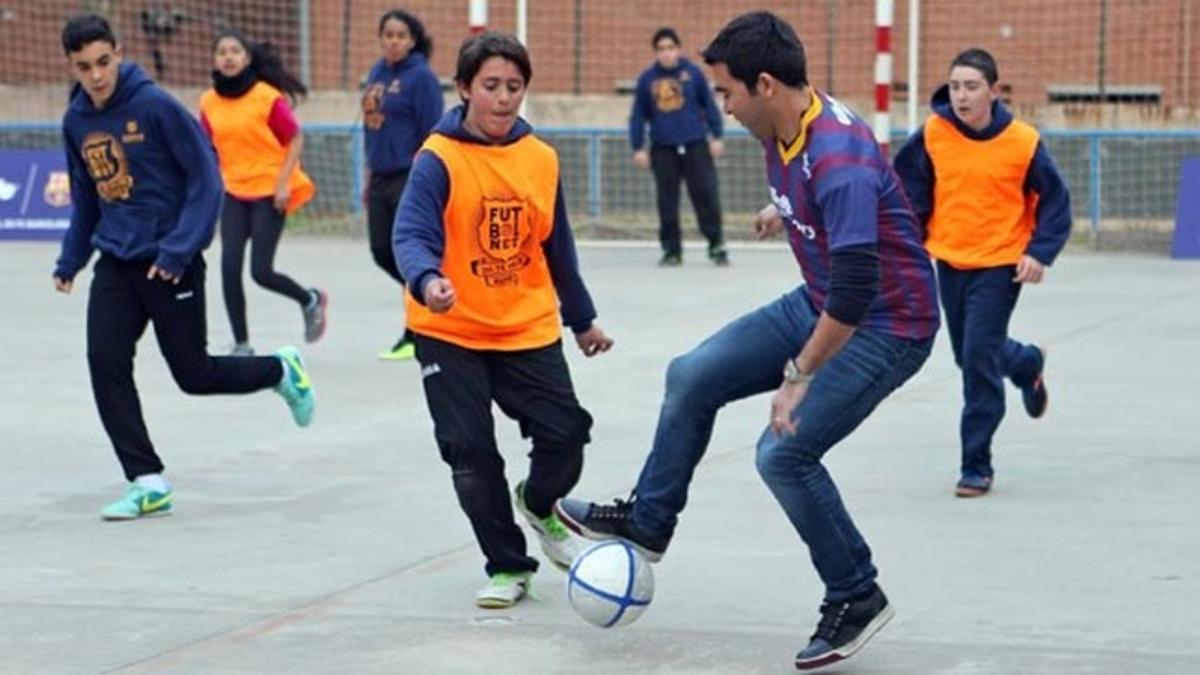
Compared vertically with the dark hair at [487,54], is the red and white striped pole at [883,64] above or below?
below

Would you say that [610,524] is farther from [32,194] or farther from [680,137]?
[32,194]

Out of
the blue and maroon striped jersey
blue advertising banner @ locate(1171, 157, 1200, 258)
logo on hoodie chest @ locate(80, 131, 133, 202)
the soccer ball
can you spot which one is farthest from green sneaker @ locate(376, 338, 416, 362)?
blue advertising banner @ locate(1171, 157, 1200, 258)

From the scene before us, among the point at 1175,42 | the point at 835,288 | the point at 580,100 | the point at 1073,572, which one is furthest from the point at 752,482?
the point at 580,100

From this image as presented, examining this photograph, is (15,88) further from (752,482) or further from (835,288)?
(835,288)

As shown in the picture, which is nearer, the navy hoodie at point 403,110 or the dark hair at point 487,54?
the dark hair at point 487,54

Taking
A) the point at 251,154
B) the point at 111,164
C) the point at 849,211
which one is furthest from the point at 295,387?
the point at 849,211

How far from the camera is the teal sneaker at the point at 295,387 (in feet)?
31.2

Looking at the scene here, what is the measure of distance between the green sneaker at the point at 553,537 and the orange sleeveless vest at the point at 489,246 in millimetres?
513

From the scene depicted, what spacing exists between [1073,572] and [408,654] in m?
2.19

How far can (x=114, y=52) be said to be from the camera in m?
8.46

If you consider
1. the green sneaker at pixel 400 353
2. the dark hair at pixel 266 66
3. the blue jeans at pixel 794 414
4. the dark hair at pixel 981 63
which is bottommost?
the green sneaker at pixel 400 353

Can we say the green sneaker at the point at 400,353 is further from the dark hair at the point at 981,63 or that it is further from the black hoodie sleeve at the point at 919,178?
the dark hair at the point at 981,63

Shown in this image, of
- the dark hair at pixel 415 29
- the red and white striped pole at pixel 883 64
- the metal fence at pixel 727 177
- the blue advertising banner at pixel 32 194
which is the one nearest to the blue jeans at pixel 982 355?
the dark hair at pixel 415 29

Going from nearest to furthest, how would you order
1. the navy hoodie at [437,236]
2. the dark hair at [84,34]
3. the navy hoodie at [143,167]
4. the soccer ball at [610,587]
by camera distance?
1. the soccer ball at [610,587]
2. the navy hoodie at [437,236]
3. the dark hair at [84,34]
4. the navy hoodie at [143,167]
